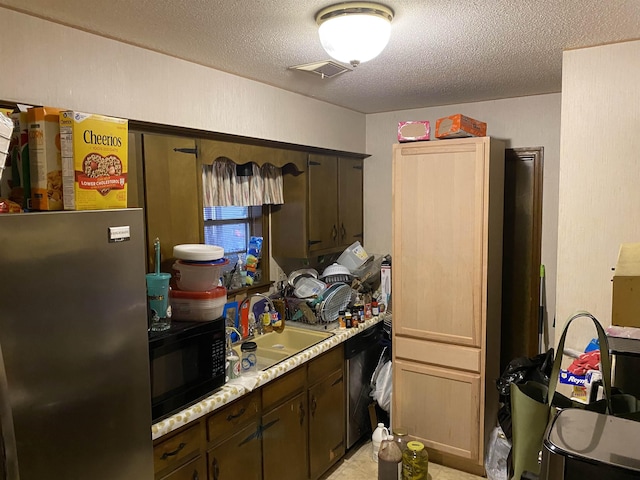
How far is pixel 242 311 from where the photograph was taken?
302 cm

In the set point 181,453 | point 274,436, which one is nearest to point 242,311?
point 274,436

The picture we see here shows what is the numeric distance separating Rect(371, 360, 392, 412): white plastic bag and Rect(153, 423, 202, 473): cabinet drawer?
64.3 inches

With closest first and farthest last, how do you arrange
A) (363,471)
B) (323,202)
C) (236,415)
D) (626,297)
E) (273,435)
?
(626,297) → (236,415) → (273,435) → (363,471) → (323,202)

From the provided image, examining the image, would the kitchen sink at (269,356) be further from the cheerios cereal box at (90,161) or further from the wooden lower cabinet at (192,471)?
the cheerios cereal box at (90,161)

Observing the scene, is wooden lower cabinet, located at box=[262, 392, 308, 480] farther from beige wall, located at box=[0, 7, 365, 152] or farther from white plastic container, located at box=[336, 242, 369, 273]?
beige wall, located at box=[0, 7, 365, 152]

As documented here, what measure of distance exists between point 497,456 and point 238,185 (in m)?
2.37

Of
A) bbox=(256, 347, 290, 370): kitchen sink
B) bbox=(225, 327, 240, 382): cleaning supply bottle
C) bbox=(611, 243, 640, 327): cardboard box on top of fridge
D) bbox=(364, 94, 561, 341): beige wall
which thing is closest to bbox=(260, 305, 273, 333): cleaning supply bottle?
bbox=(256, 347, 290, 370): kitchen sink

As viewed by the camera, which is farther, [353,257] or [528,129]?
[353,257]

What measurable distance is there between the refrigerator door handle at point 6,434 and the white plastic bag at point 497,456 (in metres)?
2.68

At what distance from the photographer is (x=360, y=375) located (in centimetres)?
341

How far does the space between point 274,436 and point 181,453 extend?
66cm

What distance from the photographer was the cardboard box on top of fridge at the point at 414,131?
3.09 metres

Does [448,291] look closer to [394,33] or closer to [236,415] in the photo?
[236,415]

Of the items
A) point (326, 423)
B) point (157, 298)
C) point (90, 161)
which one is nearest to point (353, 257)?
point (326, 423)
